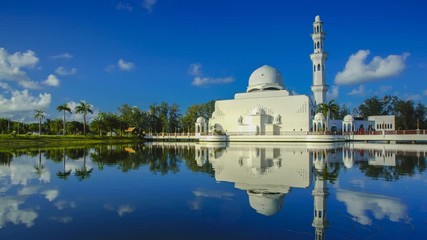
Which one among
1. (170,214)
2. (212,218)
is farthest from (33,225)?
(212,218)

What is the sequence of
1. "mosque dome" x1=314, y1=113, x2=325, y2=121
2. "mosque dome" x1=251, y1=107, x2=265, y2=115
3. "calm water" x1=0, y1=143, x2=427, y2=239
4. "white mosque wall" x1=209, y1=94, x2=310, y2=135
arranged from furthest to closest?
"mosque dome" x1=251, y1=107, x2=265, y2=115
"white mosque wall" x1=209, y1=94, x2=310, y2=135
"mosque dome" x1=314, y1=113, x2=325, y2=121
"calm water" x1=0, y1=143, x2=427, y2=239

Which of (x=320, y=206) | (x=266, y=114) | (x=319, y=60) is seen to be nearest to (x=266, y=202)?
(x=320, y=206)

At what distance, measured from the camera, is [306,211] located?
24.1ft

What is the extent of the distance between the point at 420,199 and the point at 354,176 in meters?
4.17

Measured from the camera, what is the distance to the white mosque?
5284 cm

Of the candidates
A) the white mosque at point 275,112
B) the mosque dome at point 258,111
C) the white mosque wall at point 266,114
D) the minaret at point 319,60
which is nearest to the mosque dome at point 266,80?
the white mosque at point 275,112

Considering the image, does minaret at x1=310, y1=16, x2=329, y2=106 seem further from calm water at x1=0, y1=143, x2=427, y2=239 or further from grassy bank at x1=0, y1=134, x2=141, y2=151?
calm water at x1=0, y1=143, x2=427, y2=239

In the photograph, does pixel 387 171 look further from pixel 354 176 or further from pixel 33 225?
pixel 33 225

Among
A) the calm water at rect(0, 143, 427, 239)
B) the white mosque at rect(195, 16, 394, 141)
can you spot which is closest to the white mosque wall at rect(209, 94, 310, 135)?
the white mosque at rect(195, 16, 394, 141)

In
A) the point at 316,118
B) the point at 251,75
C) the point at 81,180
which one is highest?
the point at 251,75

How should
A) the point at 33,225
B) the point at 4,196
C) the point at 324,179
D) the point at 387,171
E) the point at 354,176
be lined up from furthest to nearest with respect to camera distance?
the point at 387,171 → the point at 354,176 → the point at 324,179 → the point at 4,196 → the point at 33,225

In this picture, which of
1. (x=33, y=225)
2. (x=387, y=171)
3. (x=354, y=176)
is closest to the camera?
(x=33, y=225)

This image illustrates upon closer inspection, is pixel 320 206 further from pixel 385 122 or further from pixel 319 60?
pixel 385 122

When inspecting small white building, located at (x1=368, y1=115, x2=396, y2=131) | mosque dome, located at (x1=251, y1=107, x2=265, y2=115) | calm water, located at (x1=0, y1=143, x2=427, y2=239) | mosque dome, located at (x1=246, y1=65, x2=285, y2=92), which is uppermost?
mosque dome, located at (x1=246, y1=65, x2=285, y2=92)
